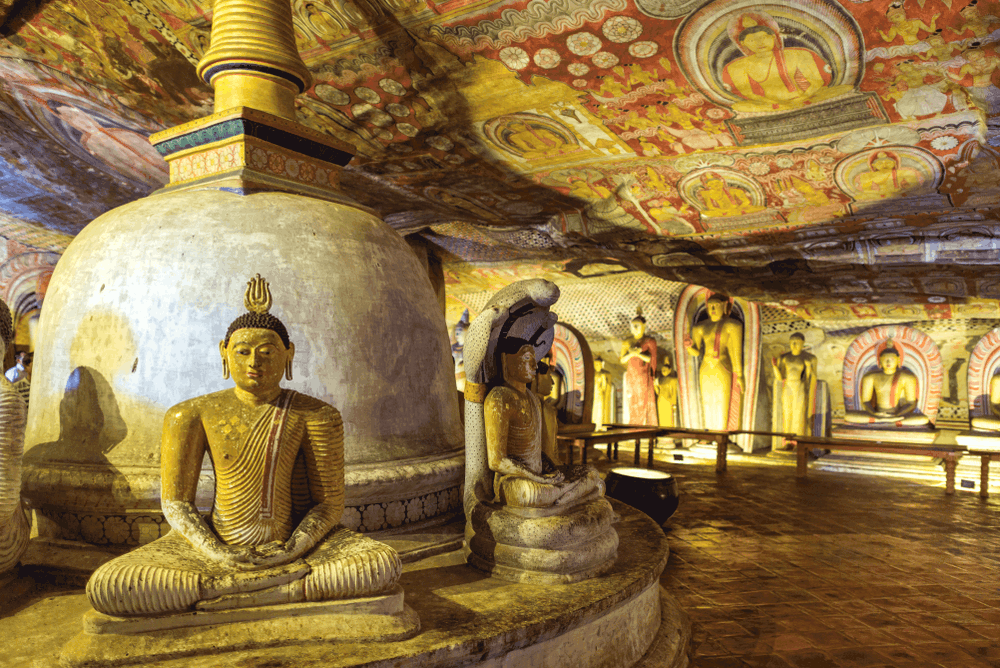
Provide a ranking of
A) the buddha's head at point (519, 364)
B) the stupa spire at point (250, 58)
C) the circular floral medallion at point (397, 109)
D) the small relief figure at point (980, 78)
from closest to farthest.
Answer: the buddha's head at point (519, 364) < the stupa spire at point (250, 58) < the small relief figure at point (980, 78) < the circular floral medallion at point (397, 109)

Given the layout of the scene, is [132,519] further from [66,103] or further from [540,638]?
[66,103]

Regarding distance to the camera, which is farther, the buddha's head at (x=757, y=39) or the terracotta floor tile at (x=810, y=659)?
the buddha's head at (x=757, y=39)

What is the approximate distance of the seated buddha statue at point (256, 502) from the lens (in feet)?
6.93

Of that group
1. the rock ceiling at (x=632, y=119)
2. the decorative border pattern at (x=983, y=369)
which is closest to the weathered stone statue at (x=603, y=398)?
the rock ceiling at (x=632, y=119)

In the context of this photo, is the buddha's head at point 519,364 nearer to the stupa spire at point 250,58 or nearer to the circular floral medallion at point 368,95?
the stupa spire at point 250,58

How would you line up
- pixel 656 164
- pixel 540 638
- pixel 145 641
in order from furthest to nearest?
pixel 656 164 → pixel 540 638 → pixel 145 641

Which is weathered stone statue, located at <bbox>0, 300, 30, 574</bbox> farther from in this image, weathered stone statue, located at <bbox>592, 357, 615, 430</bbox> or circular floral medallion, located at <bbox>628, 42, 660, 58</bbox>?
weathered stone statue, located at <bbox>592, 357, 615, 430</bbox>

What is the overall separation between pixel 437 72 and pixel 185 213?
4002mm

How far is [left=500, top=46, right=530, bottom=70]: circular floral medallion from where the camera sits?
6.23 meters

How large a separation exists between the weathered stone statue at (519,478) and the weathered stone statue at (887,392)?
914 cm

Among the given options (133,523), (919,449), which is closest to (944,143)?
(919,449)

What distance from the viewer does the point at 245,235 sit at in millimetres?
3354

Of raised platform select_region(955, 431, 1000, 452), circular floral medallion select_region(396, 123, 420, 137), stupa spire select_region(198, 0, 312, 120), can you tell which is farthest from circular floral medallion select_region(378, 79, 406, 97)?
raised platform select_region(955, 431, 1000, 452)

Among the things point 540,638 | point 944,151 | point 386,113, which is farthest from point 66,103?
point 944,151
